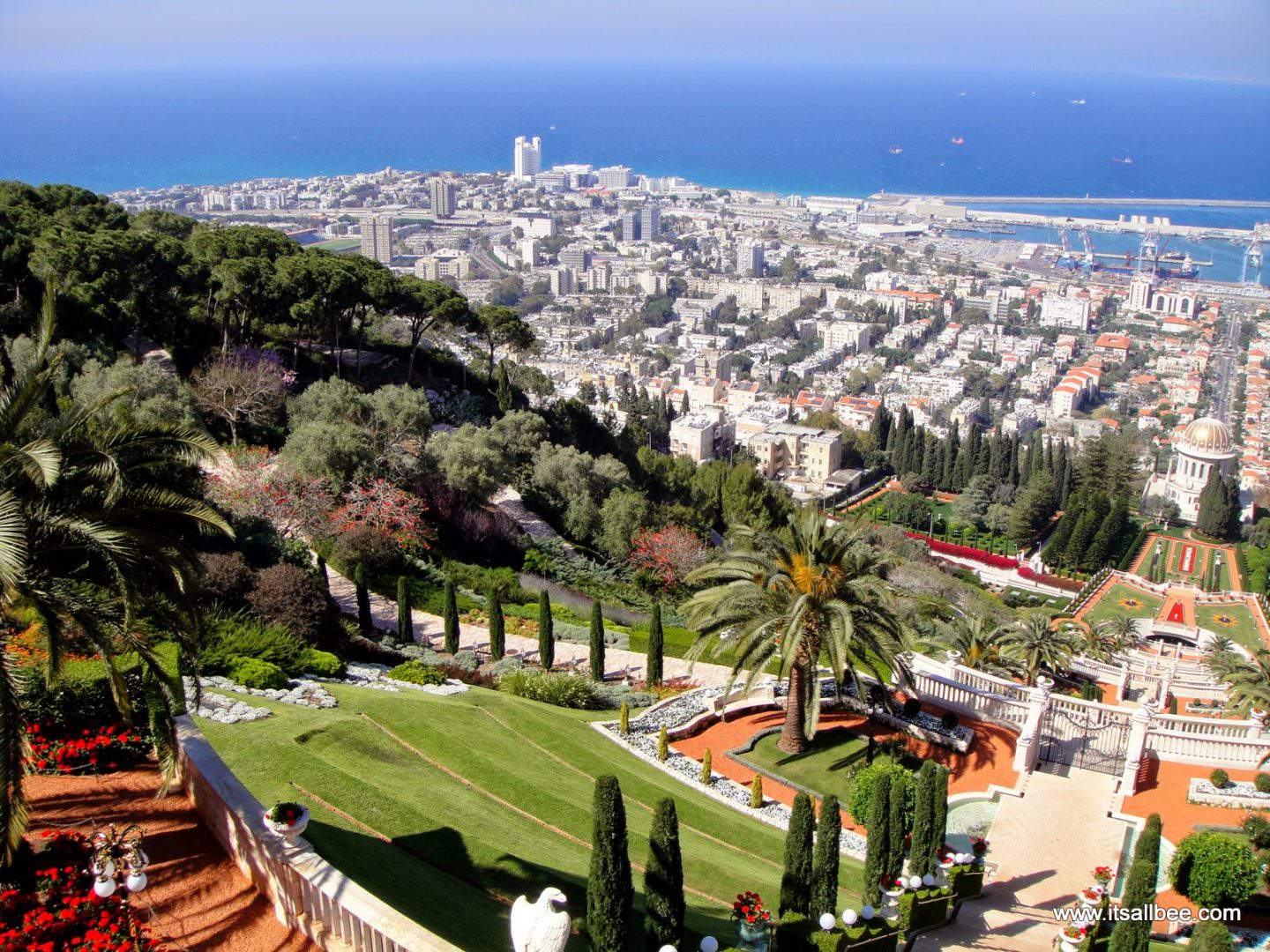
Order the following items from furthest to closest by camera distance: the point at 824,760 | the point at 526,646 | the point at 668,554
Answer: the point at 668,554, the point at 526,646, the point at 824,760

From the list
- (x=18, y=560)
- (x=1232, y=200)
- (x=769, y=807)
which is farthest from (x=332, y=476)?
(x=1232, y=200)

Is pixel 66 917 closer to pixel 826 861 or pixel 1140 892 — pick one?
pixel 826 861

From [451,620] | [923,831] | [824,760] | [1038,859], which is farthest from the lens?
[451,620]

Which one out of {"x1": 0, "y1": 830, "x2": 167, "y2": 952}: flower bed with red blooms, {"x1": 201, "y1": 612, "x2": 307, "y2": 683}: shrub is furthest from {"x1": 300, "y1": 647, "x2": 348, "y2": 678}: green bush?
{"x1": 0, "y1": 830, "x2": 167, "y2": 952}: flower bed with red blooms

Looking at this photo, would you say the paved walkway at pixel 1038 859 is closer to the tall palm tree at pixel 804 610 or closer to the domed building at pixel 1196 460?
the tall palm tree at pixel 804 610

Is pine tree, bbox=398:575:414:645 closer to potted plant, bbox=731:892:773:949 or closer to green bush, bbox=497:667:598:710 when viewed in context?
green bush, bbox=497:667:598:710

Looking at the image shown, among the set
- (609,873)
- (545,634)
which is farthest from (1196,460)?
(609,873)

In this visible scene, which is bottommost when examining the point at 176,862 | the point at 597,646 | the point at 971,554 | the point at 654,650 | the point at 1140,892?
the point at 971,554
